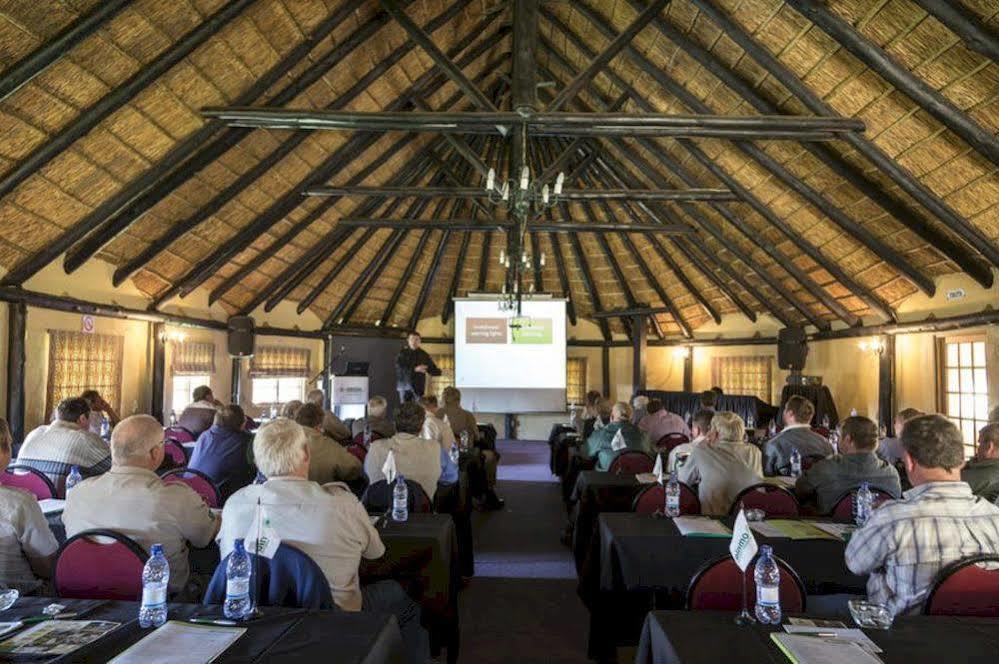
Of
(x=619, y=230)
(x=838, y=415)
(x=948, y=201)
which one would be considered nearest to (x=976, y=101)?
(x=948, y=201)

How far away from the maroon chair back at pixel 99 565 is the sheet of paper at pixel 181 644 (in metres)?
0.53

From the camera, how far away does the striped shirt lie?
4781 mm

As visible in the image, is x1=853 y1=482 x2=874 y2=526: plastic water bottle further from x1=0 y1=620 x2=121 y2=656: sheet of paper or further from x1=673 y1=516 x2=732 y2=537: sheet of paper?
x1=0 y1=620 x2=121 y2=656: sheet of paper

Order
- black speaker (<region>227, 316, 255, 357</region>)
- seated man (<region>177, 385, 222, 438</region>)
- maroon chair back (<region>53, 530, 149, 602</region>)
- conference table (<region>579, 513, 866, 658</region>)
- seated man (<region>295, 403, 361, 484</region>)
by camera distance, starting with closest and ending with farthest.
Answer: maroon chair back (<region>53, 530, 149, 602</region>)
conference table (<region>579, 513, 866, 658</region>)
seated man (<region>295, 403, 361, 484</region>)
seated man (<region>177, 385, 222, 438</region>)
black speaker (<region>227, 316, 255, 357</region>)

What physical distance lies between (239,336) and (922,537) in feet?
39.0

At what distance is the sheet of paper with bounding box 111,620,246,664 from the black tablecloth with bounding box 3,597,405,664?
4 centimetres

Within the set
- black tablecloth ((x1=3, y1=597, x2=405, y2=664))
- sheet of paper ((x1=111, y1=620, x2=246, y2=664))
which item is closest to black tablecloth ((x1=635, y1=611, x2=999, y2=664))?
black tablecloth ((x1=3, y1=597, x2=405, y2=664))

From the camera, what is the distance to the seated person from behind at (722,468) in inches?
163

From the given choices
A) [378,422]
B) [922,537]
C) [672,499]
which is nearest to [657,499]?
[672,499]

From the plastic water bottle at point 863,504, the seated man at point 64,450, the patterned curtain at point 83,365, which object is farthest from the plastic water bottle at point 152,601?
the patterned curtain at point 83,365

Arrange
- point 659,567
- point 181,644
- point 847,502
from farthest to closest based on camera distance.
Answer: point 847,502
point 659,567
point 181,644

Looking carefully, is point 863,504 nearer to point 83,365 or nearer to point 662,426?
point 662,426

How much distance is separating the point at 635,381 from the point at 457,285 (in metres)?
4.90

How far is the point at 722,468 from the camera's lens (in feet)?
13.7
